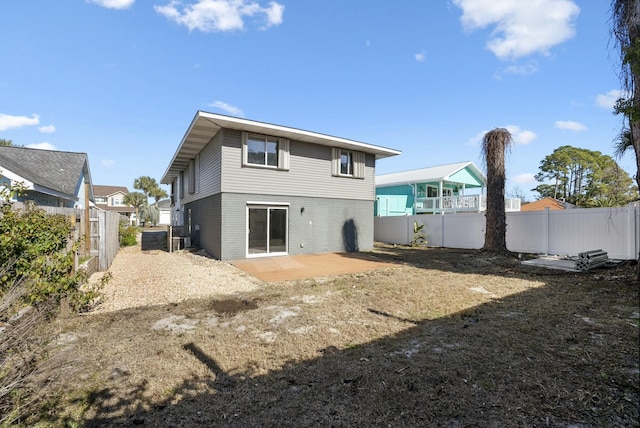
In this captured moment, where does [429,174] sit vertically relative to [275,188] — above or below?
above

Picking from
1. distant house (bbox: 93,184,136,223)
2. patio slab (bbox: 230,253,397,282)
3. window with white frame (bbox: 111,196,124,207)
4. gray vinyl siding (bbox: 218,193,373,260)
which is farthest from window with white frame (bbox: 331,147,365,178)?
window with white frame (bbox: 111,196,124,207)

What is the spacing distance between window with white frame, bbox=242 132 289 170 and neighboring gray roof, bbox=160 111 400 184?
257 mm

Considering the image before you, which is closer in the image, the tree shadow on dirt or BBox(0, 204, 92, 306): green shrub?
the tree shadow on dirt

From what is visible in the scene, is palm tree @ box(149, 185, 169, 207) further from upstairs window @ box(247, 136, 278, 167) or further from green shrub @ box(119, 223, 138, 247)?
upstairs window @ box(247, 136, 278, 167)

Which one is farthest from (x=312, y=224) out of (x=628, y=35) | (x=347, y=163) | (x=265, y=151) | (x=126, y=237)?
(x=126, y=237)

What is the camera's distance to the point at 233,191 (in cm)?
1112

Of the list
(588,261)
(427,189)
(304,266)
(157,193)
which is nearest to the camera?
(588,261)

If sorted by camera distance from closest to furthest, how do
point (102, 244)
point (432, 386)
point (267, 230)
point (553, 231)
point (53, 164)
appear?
point (432, 386) → point (102, 244) → point (267, 230) → point (553, 231) → point (53, 164)

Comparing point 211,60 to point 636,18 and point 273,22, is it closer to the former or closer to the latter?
point 273,22

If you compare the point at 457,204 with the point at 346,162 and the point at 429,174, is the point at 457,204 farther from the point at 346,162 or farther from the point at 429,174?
the point at 346,162

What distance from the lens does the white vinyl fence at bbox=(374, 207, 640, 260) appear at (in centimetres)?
1047

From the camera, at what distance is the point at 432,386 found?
2855mm

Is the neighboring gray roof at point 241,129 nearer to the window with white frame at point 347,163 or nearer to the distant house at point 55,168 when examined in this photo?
the window with white frame at point 347,163

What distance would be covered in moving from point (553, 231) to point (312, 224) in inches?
395
